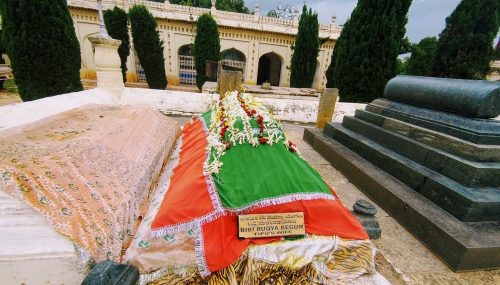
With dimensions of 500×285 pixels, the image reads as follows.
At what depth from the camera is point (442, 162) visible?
2582 mm

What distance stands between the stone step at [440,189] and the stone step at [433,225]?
0.06m

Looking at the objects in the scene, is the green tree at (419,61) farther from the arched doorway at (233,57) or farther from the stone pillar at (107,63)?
the stone pillar at (107,63)

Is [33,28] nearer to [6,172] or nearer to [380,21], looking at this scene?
[6,172]

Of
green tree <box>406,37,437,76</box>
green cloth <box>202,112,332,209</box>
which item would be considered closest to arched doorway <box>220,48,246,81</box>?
green tree <box>406,37,437,76</box>

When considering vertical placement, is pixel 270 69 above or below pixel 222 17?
below

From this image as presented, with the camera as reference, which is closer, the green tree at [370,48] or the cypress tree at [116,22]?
the green tree at [370,48]

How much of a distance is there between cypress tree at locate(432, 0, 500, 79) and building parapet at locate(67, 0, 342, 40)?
25.4ft

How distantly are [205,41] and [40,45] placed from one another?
838 cm

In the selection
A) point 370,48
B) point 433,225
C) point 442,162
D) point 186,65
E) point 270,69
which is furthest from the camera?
point 270,69

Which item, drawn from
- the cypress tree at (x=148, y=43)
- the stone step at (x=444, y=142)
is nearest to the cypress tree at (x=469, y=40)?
the stone step at (x=444, y=142)

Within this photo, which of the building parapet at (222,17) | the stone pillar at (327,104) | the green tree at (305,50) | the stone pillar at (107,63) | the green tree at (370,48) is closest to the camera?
the stone pillar at (107,63)

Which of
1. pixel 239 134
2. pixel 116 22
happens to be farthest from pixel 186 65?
pixel 239 134

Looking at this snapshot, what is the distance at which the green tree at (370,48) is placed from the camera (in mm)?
7273

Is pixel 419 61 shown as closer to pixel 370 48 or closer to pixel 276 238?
pixel 370 48
